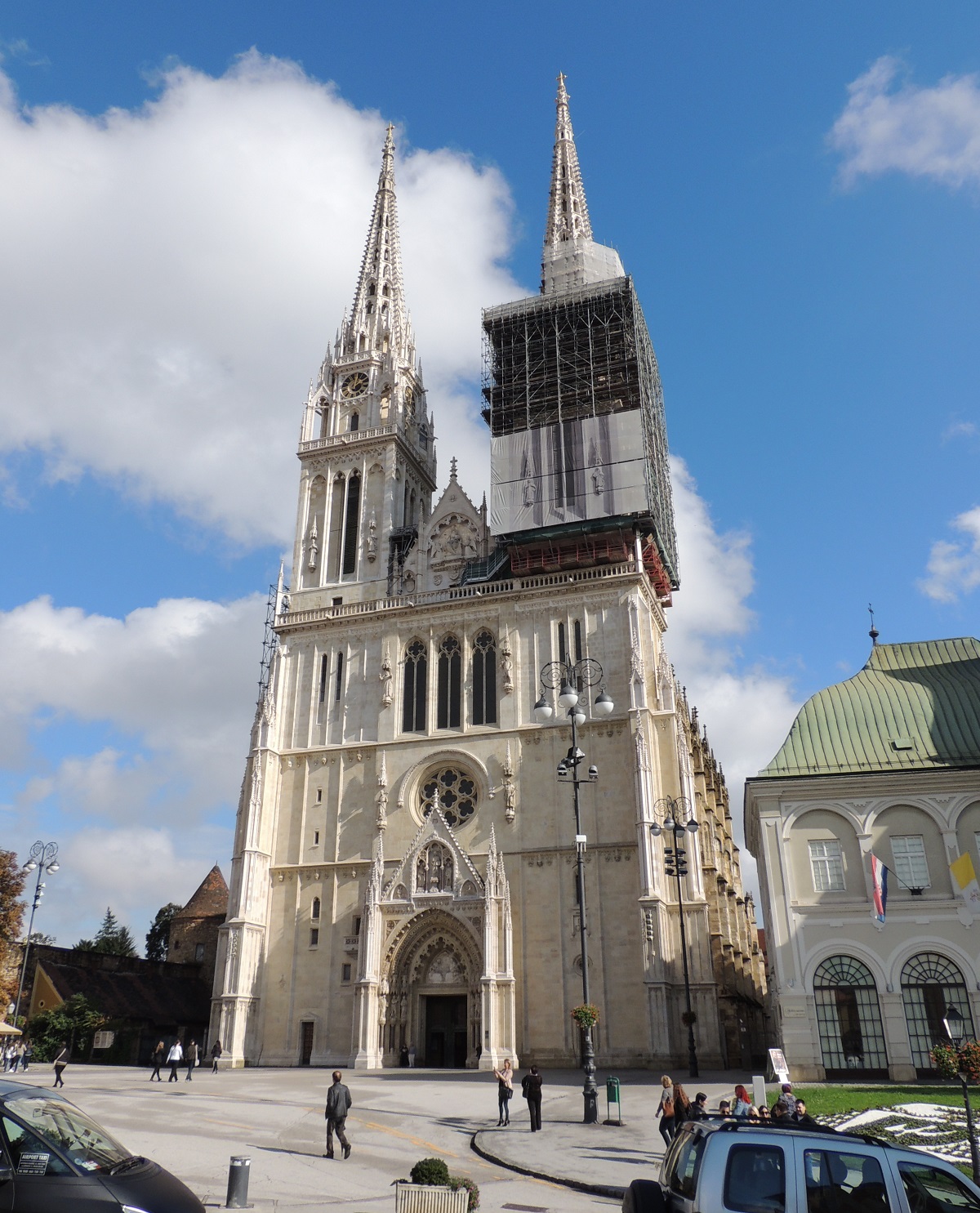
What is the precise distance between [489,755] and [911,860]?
18184 mm

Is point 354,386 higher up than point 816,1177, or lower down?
higher up

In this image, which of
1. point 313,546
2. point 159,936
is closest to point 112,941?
point 159,936

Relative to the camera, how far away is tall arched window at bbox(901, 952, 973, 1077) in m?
27.7

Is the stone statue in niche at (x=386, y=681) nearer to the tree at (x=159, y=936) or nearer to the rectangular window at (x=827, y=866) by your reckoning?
the rectangular window at (x=827, y=866)

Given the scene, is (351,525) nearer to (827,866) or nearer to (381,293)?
(381,293)

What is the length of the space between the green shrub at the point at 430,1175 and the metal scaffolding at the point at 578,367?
38.6 m

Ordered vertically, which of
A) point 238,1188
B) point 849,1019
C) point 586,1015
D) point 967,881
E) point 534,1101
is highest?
point 967,881

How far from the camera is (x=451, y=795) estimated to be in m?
42.5

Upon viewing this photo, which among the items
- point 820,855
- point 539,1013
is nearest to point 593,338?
point 820,855

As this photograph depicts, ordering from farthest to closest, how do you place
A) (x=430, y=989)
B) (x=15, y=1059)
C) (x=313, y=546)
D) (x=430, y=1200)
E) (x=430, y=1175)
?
(x=313, y=546) < (x=430, y=989) < (x=15, y=1059) < (x=430, y=1175) < (x=430, y=1200)

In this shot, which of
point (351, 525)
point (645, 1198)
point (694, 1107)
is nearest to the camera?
point (645, 1198)

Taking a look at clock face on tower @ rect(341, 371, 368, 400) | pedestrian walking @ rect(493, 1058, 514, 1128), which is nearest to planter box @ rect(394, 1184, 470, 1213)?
pedestrian walking @ rect(493, 1058, 514, 1128)

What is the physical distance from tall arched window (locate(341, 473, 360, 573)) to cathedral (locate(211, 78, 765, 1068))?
15cm

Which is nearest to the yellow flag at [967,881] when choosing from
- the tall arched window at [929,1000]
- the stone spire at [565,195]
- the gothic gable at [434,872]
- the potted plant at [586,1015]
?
the tall arched window at [929,1000]
